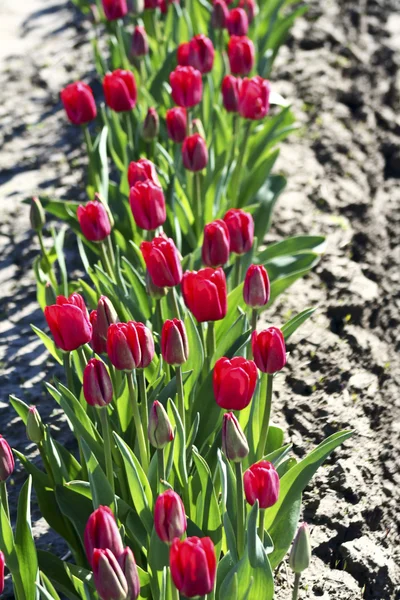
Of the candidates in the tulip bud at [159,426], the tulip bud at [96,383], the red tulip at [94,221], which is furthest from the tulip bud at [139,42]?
the tulip bud at [159,426]

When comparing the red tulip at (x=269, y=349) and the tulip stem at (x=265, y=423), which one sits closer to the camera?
the red tulip at (x=269, y=349)

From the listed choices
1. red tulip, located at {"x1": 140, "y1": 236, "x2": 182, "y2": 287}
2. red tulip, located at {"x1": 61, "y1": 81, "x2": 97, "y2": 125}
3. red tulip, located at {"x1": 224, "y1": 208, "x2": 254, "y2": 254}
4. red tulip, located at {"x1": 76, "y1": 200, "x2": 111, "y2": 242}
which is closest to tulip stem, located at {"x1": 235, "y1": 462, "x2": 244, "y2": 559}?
red tulip, located at {"x1": 140, "y1": 236, "x2": 182, "y2": 287}

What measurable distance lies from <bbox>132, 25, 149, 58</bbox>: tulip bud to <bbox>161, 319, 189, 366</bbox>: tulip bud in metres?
1.94

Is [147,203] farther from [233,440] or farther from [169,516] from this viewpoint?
[169,516]

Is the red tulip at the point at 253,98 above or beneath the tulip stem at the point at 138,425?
above

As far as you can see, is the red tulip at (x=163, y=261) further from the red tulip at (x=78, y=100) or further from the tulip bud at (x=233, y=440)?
the red tulip at (x=78, y=100)

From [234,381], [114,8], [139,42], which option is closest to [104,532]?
[234,381]

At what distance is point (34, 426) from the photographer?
2.00 metres

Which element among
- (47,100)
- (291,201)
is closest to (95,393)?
(291,201)

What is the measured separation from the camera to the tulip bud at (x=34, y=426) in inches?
77.9

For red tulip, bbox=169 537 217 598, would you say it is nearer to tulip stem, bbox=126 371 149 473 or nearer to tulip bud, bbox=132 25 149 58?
tulip stem, bbox=126 371 149 473

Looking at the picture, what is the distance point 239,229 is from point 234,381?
0.64 metres

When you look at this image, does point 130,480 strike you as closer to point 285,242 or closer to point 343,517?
point 343,517

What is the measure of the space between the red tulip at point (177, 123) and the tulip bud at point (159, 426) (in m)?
1.31
